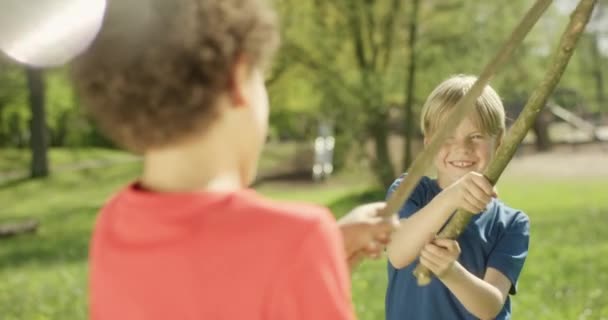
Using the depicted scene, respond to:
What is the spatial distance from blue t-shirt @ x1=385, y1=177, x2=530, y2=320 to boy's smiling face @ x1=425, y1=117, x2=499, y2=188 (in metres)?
0.16

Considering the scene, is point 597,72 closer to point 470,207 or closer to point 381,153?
point 381,153

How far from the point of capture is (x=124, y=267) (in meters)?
1.77

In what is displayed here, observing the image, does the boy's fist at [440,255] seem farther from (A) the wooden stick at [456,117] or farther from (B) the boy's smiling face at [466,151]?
(A) the wooden stick at [456,117]

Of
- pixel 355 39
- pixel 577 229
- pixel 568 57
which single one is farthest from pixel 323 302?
pixel 355 39

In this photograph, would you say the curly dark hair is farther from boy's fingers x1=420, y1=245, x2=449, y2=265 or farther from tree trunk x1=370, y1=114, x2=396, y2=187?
tree trunk x1=370, y1=114, x2=396, y2=187

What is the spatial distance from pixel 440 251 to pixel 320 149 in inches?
1280

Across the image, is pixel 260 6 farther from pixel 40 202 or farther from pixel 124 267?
pixel 40 202

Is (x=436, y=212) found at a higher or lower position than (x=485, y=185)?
lower

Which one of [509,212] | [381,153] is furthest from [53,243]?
[509,212]

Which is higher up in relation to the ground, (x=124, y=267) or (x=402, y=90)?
(x=124, y=267)

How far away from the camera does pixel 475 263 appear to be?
3.25 metres

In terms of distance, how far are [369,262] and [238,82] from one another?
408 inches

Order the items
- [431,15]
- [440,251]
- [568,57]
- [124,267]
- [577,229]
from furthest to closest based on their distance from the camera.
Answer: [431,15]
[577,229]
[440,251]
[568,57]
[124,267]

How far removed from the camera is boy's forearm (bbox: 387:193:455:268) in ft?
9.18
